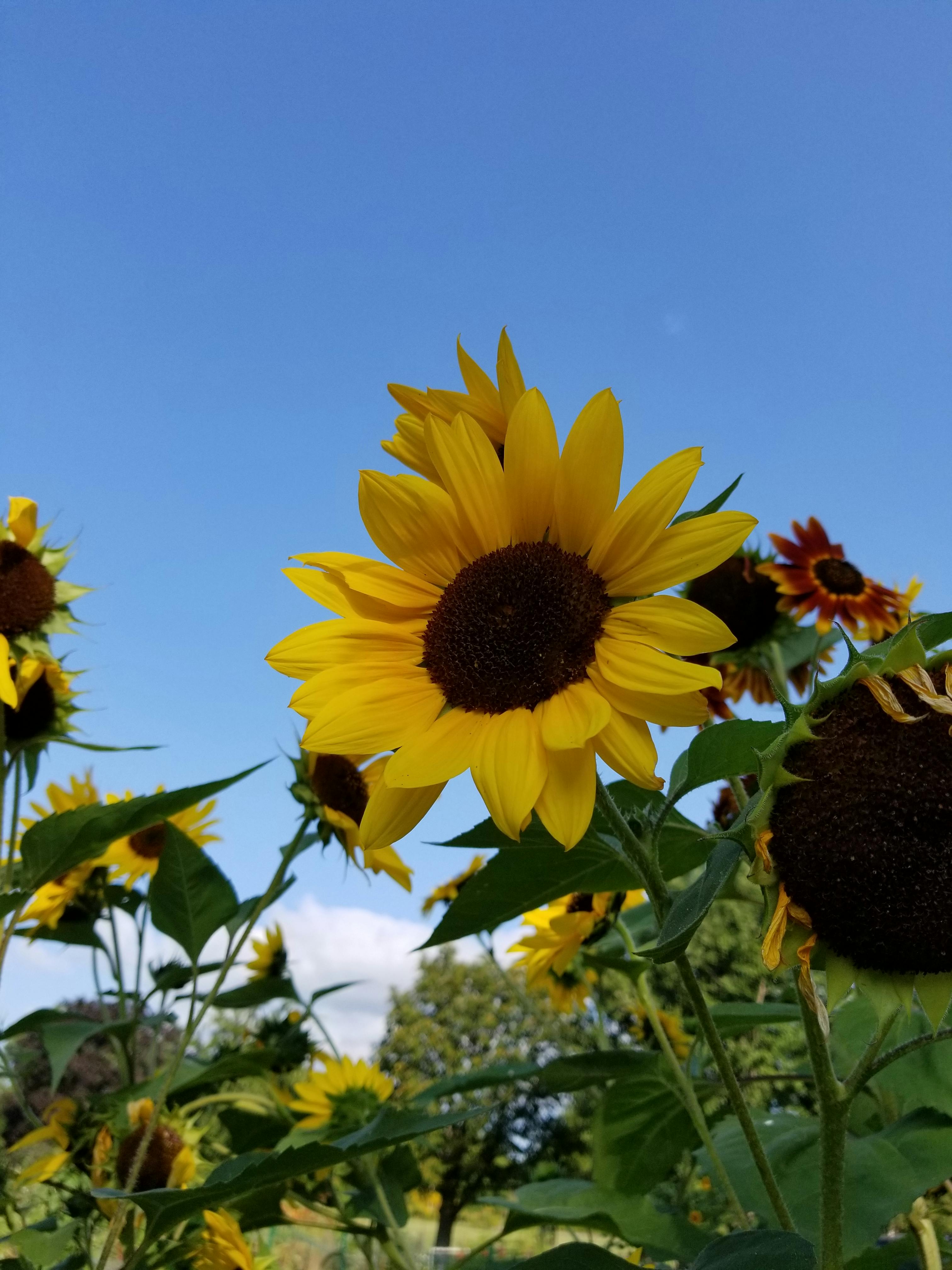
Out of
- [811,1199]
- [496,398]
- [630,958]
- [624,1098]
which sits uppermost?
[496,398]

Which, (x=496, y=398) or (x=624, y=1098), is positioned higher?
(x=496, y=398)

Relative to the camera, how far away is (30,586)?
2.06 metres

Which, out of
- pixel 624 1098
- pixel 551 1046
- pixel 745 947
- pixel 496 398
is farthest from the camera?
pixel 551 1046

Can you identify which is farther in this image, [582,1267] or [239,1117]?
[239,1117]

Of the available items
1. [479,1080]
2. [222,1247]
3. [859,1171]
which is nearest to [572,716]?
[859,1171]

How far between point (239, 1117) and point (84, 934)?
1.91 feet

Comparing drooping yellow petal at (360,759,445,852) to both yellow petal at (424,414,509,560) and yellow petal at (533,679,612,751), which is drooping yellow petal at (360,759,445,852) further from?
yellow petal at (424,414,509,560)

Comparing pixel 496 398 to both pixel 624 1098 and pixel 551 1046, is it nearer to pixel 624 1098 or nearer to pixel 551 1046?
pixel 624 1098

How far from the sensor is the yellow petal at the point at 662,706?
0.82 metres

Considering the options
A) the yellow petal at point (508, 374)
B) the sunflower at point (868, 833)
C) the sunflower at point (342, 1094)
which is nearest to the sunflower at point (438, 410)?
the yellow petal at point (508, 374)

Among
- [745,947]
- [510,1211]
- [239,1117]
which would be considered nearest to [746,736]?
[510,1211]

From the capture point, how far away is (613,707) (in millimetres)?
862

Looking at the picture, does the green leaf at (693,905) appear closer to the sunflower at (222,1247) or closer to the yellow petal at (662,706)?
the yellow petal at (662,706)

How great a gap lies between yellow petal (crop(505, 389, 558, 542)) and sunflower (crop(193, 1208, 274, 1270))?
119 centimetres
